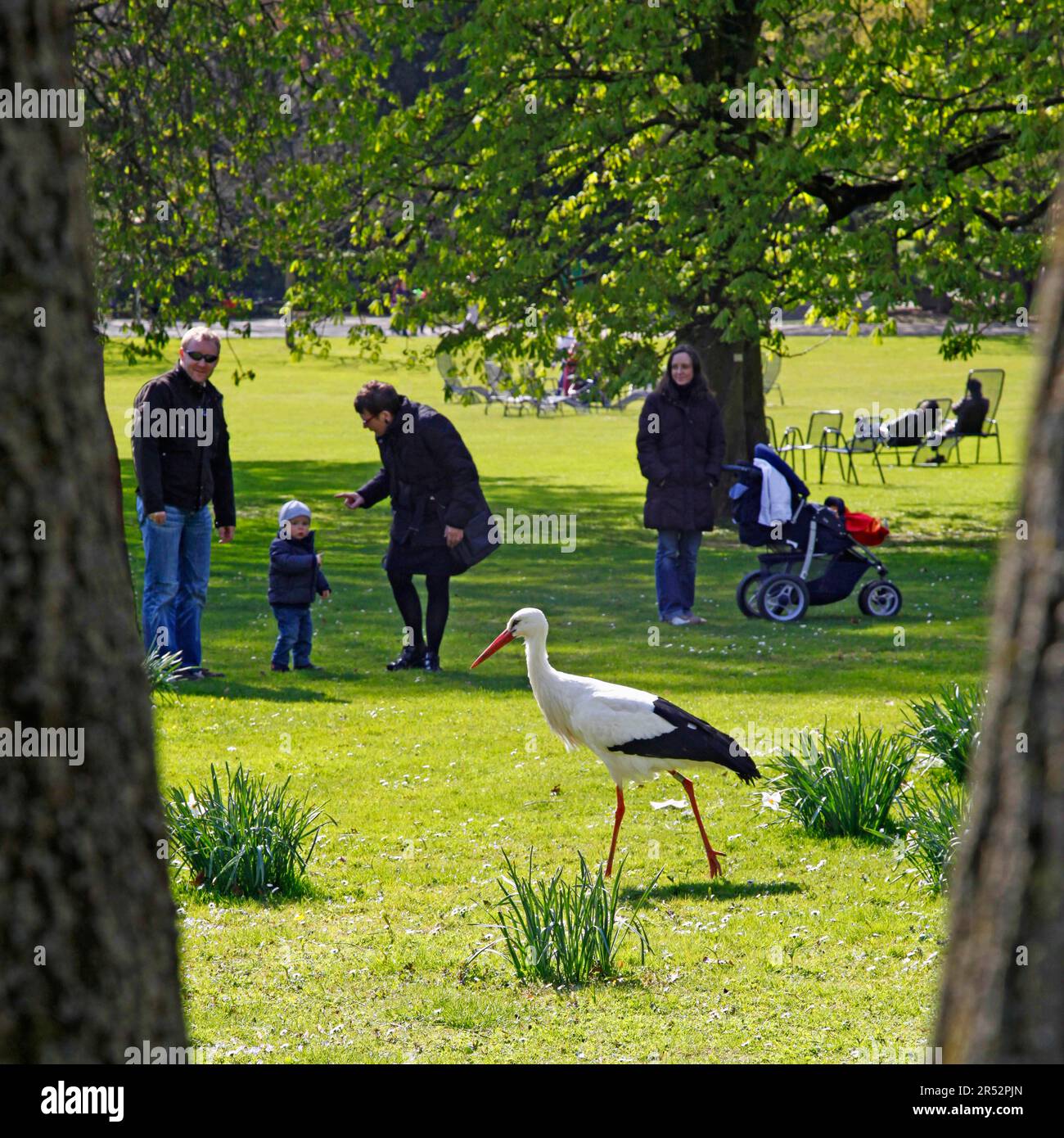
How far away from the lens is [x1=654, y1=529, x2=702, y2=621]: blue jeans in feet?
50.2

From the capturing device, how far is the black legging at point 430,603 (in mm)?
13391

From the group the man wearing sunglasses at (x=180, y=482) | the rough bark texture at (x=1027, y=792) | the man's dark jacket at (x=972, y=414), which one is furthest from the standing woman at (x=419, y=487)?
the man's dark jacket at (x=972, y=414)

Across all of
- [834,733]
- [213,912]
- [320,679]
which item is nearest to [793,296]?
[320,679]

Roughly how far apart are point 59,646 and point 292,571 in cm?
1045

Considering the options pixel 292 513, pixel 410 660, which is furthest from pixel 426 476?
pixel 410 660

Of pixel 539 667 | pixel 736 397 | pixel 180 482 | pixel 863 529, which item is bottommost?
pixel 539 667

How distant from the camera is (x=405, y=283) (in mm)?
23531

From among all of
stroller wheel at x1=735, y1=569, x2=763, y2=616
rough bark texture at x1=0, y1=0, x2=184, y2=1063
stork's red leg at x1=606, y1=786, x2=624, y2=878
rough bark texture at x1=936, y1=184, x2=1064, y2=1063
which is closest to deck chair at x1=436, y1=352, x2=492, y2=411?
stroller wheel at x1=735, y1=569, x2=763, y2=616

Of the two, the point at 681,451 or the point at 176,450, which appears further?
the point at 681,451

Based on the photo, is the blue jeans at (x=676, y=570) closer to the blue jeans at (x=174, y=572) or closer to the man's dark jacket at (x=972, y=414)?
the blue jeans at (x=174, y=572)

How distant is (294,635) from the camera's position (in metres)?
14.0

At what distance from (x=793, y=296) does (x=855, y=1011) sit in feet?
52.7

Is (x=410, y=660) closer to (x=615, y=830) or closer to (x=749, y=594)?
(x=749, y=594)

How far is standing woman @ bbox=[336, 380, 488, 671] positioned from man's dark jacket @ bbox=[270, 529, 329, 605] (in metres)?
0.59
